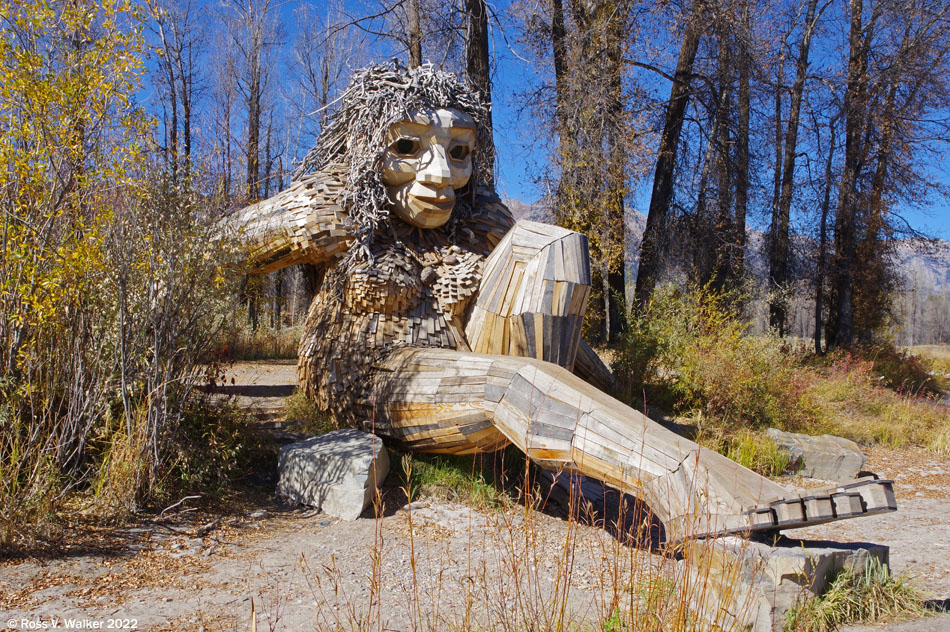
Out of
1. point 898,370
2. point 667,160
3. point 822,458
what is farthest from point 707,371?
point 898,370

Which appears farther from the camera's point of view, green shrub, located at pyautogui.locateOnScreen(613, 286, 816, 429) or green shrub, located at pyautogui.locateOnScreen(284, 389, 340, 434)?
green shrub, located at pyautogui.locateOnScreen(613, 286, 816, 429)

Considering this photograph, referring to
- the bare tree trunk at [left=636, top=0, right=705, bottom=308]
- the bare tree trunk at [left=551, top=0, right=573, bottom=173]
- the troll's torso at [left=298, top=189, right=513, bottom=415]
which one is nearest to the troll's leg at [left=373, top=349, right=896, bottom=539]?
the troll's torso at [left=298, top=189, right=513, bottom=415]

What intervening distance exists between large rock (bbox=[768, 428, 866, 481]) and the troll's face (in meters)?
3.67

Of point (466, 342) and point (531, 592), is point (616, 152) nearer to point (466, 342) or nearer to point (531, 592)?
point (466, 342)

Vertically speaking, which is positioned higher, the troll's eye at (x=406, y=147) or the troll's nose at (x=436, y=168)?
the troll's eye at (x=406, y=147)

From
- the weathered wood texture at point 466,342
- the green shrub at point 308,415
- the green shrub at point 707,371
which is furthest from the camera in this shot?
the green shrub at point 707,371

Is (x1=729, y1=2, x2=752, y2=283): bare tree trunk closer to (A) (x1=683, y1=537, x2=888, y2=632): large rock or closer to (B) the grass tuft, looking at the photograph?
(B) the grass tuft

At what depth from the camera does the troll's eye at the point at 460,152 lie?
152 inches

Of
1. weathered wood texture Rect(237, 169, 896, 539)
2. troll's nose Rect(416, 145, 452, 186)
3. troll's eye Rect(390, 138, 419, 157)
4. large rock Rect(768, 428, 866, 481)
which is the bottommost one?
large rock Rect(768, 428, 866, 481)

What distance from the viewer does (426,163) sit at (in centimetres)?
376

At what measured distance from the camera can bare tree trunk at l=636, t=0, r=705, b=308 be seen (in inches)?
449

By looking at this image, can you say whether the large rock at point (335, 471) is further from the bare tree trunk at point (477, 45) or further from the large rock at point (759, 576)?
the bare tree trunk at point (477, 45)

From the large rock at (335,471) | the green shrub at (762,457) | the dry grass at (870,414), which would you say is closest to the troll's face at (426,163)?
the large rock at (335,471)

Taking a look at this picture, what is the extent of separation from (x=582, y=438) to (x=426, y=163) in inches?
74.9
